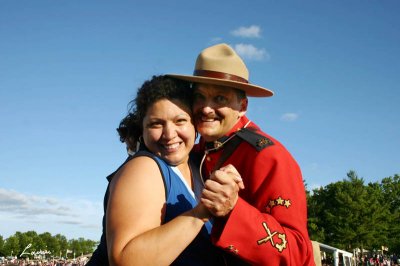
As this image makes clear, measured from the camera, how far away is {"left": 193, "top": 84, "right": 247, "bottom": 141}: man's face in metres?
3.83

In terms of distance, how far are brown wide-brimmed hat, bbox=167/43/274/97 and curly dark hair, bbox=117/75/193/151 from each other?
0.47 ft

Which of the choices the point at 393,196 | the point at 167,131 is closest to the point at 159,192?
the point at 167,131

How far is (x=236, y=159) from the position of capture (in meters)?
3.61

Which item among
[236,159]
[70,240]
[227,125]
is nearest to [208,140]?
[227,125]

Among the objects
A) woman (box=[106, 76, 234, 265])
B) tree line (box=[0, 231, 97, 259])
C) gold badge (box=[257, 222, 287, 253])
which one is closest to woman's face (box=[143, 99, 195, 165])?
woman (box=[106, 76, 234, 265])

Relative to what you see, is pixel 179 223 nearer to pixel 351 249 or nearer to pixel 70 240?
pixel 351 249

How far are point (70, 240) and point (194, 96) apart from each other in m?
181

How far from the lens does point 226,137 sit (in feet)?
12.9

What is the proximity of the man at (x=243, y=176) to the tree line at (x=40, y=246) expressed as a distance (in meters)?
138

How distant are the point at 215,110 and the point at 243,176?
0.76m

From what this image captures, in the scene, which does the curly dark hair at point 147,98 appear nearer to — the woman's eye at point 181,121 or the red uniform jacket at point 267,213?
the woman's eye at point 181,121

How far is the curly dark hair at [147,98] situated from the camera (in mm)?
3490

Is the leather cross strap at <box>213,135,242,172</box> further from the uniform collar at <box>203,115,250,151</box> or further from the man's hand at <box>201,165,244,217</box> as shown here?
the man's hand at <box>201,165,244,217</box>

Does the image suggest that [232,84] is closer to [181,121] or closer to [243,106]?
[243,106]
